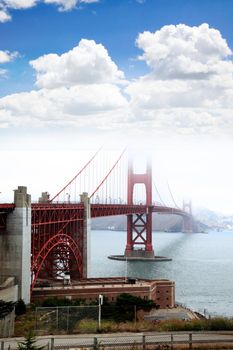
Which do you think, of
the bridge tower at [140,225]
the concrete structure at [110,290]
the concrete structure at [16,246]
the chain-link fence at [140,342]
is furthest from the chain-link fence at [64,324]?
the bridge tower at [140,225]

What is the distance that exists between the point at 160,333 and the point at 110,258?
67.6 m

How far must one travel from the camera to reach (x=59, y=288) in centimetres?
3791

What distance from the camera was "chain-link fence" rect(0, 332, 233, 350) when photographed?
1495 cm

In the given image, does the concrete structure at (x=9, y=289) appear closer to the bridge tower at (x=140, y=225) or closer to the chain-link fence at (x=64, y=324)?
the chain-link fence at (x=64, y=324)

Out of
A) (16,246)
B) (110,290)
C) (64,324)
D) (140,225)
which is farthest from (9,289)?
(140,225)

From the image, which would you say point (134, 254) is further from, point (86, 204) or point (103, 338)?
point (103, 338)

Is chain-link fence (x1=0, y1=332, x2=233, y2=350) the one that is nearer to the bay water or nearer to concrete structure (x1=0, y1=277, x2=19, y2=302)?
concrete structure (x1=0, y1=277, x2=19, y2=302)

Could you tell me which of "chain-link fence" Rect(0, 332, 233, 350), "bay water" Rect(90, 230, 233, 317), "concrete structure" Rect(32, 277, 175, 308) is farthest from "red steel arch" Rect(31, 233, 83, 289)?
"chain-link fence" Rect(0, 332, 233, 350)

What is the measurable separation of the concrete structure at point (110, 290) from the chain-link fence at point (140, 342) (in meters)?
19.9

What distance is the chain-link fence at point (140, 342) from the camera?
49.0ft

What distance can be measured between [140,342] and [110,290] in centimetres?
2289

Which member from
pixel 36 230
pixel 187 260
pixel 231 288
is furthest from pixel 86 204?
pixel 187 260

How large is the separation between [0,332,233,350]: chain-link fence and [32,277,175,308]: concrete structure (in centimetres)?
1988

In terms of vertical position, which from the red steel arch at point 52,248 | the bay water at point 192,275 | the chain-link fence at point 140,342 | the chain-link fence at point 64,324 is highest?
the red steel arch at point 52,248
